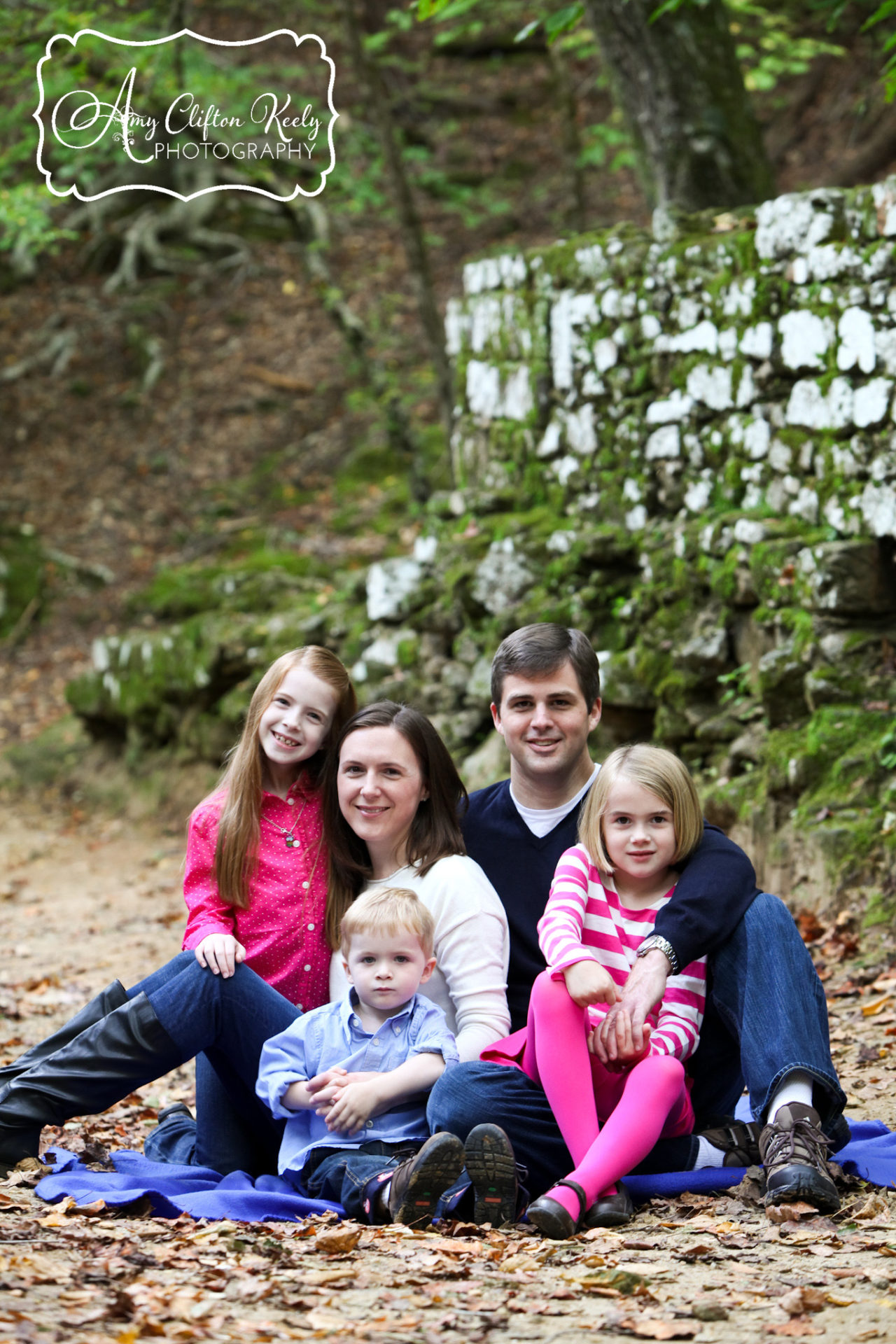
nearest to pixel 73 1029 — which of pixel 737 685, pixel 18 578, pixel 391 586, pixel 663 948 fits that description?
pixel 663 948

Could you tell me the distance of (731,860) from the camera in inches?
121

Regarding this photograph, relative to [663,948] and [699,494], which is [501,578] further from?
[663,948]

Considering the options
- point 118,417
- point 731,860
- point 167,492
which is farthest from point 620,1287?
point 118,417

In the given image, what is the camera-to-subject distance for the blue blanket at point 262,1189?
9.61 feet

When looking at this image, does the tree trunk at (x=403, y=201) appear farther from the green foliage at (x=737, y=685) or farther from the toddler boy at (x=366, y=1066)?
the toddler boy at (x=366, y=1066)

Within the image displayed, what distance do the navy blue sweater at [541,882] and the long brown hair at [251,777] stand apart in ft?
1.50

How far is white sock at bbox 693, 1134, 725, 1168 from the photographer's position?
3.03 metres

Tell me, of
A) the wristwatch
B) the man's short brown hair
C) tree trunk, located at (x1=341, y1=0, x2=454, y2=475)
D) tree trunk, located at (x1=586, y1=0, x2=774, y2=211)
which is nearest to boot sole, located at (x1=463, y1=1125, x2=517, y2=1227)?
the wristwatch

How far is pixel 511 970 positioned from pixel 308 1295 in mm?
1173

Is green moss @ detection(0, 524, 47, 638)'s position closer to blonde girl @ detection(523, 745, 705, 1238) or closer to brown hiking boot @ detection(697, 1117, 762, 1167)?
blonde girl @ detection(523, 745, 705, 1238)

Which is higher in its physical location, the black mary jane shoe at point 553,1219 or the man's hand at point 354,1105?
the man's hand at point 354,1105

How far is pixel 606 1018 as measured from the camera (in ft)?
9.49

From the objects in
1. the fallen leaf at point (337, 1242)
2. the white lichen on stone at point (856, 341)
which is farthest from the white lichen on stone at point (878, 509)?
the fallen leaf at point (337, 1242)

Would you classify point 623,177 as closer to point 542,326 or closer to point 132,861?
point 542,326
